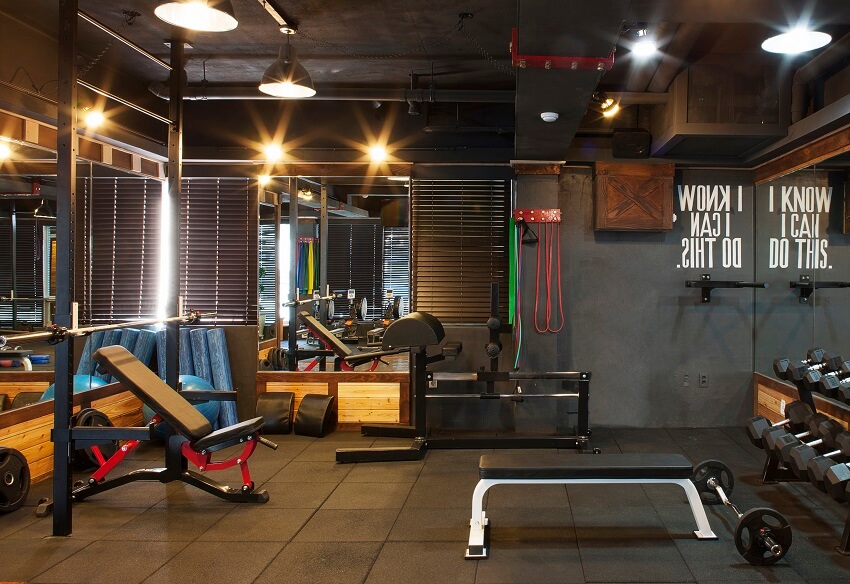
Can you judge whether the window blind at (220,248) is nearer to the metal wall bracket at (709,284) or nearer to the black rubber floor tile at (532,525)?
the black rubber floor tile at (532,525)

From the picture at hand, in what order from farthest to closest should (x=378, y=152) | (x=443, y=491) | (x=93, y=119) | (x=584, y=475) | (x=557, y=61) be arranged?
(x=378, y=152)
(x=93, y=119)
(x=443, y=491)
(x=584, y=475)
(x=557, y=61)

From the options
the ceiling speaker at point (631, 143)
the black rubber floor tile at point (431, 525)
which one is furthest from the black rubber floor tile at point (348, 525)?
the ceiling speaker at point (631, 143)

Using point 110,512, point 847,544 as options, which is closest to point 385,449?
point 110,512

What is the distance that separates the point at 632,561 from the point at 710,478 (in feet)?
3.40

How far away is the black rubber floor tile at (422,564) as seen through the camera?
9.43 feet

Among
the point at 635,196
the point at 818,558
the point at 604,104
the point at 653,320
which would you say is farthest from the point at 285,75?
the point at 818,558

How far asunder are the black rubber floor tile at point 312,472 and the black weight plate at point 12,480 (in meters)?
1.45

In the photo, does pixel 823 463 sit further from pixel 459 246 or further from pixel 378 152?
pixel 378 152

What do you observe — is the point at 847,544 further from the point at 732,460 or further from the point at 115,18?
the point at 115,18

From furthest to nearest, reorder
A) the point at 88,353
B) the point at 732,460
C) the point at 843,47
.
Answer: the point at 88,353 → the point at 732,460 → the point at 843,47

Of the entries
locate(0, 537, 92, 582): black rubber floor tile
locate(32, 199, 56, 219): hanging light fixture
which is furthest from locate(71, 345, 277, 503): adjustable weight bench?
locate(32, 199, 56, 219): hanging light fixture

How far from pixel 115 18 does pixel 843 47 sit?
4.77 m

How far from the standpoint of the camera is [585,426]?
197 inches

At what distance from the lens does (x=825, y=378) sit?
12.4 ft
